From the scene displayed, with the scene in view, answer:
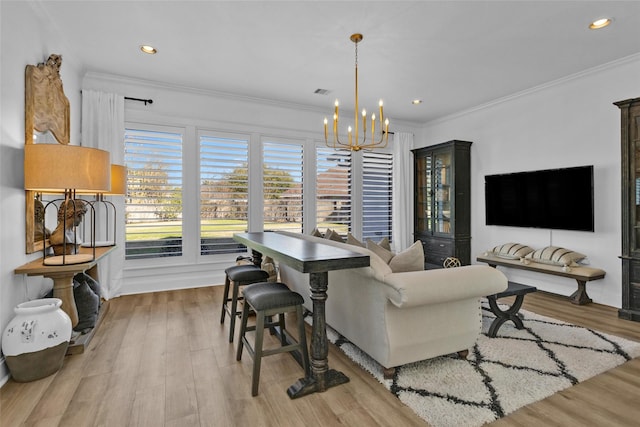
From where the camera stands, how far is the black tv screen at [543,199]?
13.1 ft

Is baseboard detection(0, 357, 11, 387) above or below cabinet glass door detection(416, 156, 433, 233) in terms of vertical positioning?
below

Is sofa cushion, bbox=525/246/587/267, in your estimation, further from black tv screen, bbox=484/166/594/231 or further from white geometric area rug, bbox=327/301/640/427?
white geometric area rug, bbox=327/301/640/427

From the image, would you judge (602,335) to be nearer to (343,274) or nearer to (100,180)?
(343,274)

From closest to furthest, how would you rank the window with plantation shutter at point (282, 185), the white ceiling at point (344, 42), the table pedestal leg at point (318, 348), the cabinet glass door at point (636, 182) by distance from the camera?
1. the table pedestal leg at point (318, 348)
2. the white ceiling at point (344, 42)
3. the cabinet glass door at point (636, 182)
4. the window with plantation shutter at point (282, 185)

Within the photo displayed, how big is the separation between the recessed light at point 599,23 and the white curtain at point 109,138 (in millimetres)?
5085

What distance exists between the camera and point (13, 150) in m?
2.37

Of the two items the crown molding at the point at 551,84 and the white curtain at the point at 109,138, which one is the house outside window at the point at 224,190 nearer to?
the white curtain at the point at 109,138

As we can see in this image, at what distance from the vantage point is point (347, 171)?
5.80 meters

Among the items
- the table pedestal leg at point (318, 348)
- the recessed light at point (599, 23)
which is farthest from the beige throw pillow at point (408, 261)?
the recessed light at point (599, 23)

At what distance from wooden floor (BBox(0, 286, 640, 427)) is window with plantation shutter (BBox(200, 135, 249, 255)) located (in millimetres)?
2119

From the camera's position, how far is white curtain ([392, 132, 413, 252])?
6.13 metres

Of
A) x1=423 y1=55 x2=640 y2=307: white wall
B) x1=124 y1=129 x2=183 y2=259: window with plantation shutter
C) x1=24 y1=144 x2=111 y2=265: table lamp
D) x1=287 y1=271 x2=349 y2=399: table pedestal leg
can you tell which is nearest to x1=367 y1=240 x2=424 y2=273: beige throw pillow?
x1=287 y1=271 x2=349 y2=399: table pedestal leg

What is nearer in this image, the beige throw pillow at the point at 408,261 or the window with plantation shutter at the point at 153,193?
the beige throw pillow at the point at 408,261

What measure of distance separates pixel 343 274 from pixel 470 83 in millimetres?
3433
